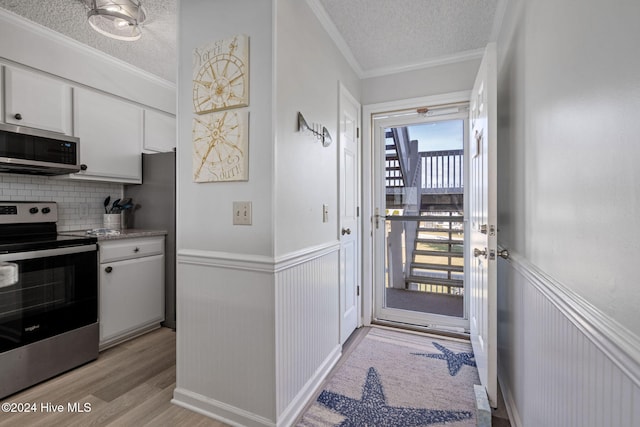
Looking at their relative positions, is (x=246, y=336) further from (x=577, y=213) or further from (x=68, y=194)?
(x=68, y=194)

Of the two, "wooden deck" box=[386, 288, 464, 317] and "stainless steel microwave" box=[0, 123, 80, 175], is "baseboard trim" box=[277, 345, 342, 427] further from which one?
"stainless steel microwave" box=[0, 123, 80, 175]

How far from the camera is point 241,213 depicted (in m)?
1.61

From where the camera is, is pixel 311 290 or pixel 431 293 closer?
pixel 311 290

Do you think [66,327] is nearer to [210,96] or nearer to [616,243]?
[210,96]

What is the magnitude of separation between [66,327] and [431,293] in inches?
118

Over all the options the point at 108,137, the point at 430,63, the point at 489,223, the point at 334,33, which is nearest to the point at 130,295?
the point at 108,137

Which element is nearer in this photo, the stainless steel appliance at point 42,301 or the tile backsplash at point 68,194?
the stainless steel appliance at point 42,301

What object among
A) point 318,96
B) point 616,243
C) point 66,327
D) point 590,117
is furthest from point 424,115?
point 66,327

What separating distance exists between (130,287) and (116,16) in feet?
6.73

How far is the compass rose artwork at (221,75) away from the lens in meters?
1.60

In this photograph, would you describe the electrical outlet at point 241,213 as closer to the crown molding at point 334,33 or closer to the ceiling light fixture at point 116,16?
the crown molding at point 334,33

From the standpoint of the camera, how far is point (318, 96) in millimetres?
2061

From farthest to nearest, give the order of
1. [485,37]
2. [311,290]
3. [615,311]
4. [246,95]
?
[485,37] → [311,290] → [246,95] → [615,311]

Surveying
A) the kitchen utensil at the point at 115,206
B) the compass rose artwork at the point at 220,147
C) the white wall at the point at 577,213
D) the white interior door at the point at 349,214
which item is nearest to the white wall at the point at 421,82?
the white interior door at the point at 349,214
